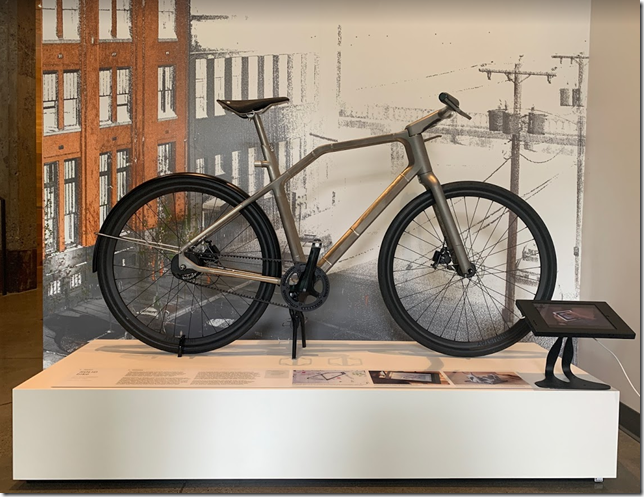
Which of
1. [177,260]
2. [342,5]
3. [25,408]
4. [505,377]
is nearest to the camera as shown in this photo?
[25,408]

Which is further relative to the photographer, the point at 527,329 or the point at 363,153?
the point at 363,153

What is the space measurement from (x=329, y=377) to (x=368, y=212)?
0.72 m

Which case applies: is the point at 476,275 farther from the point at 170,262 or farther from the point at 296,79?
the point at 170,262

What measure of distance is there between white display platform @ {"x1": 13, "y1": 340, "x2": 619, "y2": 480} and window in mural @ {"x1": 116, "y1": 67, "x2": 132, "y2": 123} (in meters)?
1.34

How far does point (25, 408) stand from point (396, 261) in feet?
5.74

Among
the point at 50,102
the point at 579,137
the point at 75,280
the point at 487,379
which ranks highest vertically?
the point at 50,102

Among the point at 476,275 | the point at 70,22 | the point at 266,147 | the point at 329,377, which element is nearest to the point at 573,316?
the point at 476,275

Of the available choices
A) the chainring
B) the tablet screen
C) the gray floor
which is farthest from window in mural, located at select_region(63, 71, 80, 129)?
the tablet screen

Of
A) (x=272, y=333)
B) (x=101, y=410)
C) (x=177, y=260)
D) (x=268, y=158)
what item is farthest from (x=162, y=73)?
(x=101, y=410)

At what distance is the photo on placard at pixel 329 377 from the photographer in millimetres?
2238

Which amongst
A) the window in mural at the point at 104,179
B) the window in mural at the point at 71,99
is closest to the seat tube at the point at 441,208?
the window in mural at the point at 104,179

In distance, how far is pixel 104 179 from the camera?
3.02m

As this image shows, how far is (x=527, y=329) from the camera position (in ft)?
8.63

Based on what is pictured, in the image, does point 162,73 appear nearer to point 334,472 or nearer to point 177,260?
point 177,260
